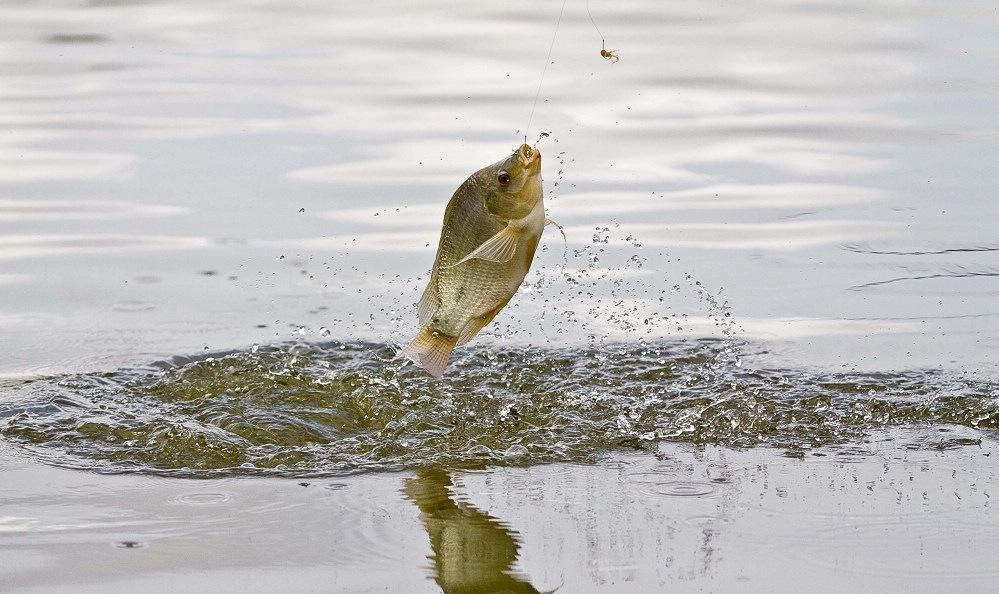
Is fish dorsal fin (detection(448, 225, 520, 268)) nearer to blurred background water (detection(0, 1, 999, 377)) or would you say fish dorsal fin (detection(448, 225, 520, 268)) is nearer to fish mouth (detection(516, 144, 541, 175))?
fish mouth (detection(516, 144, 541, 175))

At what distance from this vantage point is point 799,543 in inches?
181

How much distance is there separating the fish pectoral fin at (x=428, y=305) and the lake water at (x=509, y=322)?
0.54m

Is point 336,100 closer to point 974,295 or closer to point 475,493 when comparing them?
point 974,295

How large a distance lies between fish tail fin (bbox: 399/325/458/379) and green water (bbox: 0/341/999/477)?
395mm

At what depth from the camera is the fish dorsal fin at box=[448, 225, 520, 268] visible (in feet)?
16.1

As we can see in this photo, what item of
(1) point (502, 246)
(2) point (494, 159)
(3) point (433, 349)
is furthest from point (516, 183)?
(2) point (494, 159)

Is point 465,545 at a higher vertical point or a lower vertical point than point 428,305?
lower

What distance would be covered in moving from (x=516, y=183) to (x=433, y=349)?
72cm

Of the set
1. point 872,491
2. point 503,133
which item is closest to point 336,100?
point 503,133

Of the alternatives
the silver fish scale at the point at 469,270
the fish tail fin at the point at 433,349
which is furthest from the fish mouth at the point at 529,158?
the fish tail fin at the point at 433,349

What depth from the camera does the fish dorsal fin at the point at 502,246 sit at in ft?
16.1

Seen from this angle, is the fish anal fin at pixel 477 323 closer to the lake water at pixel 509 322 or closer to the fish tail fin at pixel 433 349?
the fish tail fin at pixel 433 349

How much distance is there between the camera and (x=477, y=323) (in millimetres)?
5215

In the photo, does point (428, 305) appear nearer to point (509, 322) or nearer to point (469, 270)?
point (469, 270)
